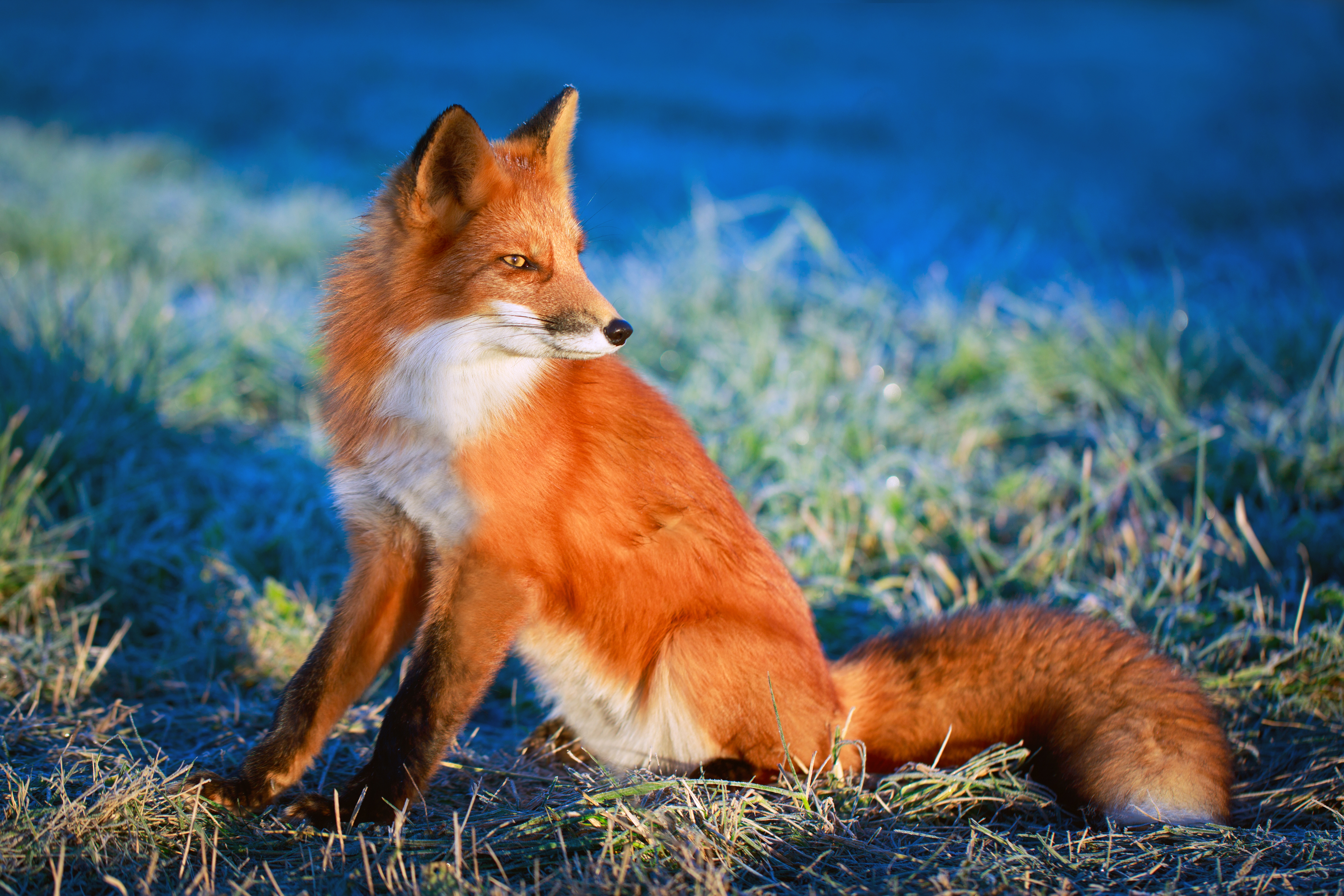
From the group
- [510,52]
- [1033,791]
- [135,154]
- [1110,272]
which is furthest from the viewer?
[510,52]

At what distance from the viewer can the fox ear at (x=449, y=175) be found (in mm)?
2291

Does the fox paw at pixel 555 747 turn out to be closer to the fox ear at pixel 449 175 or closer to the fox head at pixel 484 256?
the fox head at pixel 484 256

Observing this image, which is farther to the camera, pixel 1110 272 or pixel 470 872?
pixel 1110 272

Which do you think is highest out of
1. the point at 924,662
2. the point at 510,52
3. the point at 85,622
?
the point at 510,52

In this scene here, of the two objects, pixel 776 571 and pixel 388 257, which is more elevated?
Result: pixel 388 257

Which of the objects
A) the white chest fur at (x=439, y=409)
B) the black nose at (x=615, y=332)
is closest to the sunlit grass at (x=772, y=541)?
the white chest fur at (x=439, y=409)

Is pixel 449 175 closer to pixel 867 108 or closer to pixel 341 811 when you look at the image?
pixel 341 811

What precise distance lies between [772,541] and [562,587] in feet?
6.42

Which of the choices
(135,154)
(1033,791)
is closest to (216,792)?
(1033,791)

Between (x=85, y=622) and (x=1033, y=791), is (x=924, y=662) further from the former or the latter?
(x=85, y=622)

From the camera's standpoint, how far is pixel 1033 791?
2.63 m

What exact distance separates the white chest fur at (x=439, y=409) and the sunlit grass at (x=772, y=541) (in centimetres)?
79

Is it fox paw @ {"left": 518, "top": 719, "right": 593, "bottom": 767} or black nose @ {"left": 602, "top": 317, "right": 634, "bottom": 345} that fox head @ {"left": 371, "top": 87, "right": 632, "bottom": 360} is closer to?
black nose @ {"left": 602, "top": 317, "right": 634, "bottom": 345}

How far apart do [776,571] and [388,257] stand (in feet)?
4.88
